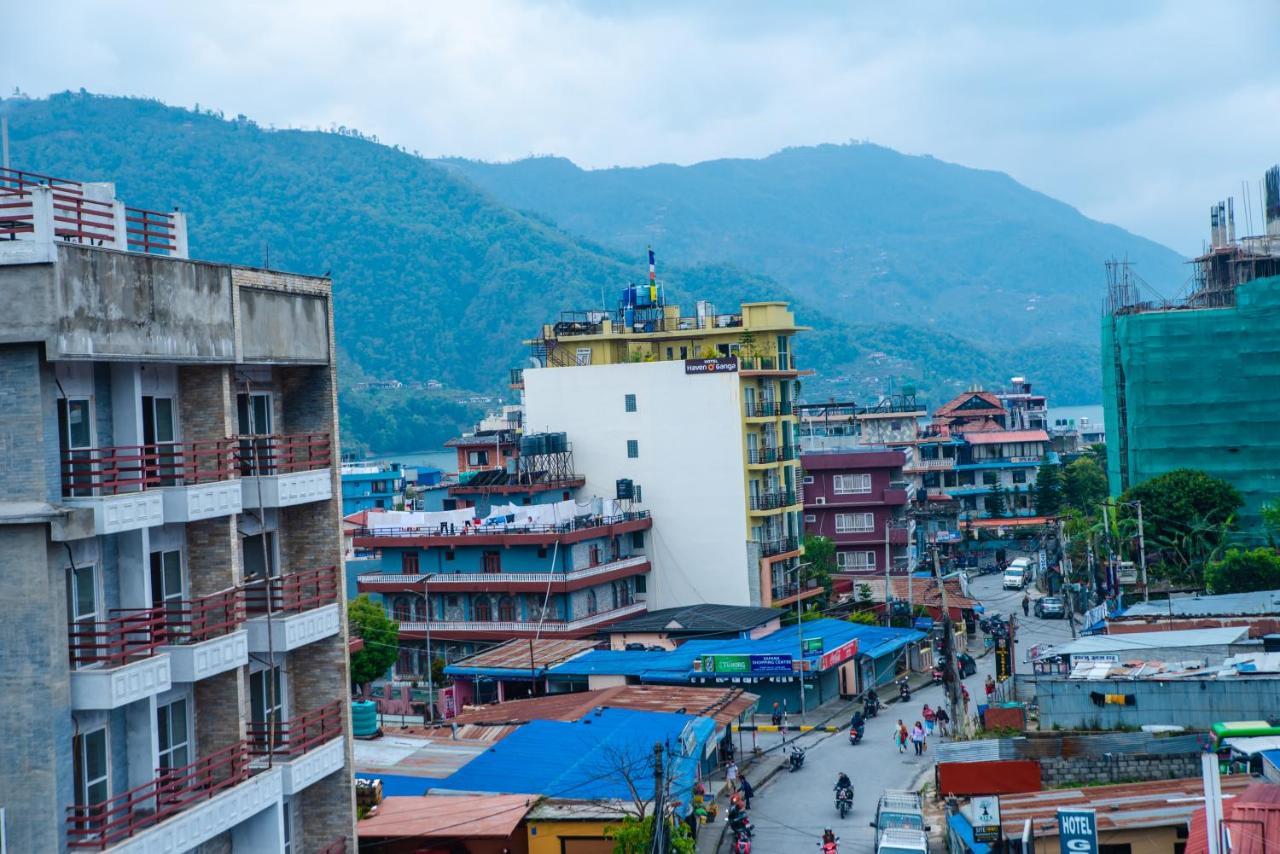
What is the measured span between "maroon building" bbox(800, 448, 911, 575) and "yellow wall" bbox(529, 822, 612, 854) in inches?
2374

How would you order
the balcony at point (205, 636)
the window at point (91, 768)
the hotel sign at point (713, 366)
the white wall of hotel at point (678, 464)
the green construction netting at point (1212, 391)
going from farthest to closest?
the green construction netting at point (1212, 391) → the white wall of hotel at point (678, 464) → the hotel sign at point (713, 366) → the balcony at point (205, 636) → the window at point (91, 768)

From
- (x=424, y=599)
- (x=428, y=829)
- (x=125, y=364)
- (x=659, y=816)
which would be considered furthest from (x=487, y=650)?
(x=125, y=364)

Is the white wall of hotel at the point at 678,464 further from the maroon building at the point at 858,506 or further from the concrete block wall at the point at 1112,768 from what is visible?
the concrete block wall at the point at 1112,768

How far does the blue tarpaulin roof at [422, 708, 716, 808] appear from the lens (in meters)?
32.8

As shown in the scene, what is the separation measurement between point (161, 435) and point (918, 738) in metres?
32.7

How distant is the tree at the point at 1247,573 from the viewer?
61688 mm

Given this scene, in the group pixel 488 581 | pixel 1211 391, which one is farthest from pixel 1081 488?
pixel 488 581

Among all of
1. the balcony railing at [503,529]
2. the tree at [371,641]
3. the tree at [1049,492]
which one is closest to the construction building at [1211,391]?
the balcony railing at [503,529]

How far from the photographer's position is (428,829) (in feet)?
92.1

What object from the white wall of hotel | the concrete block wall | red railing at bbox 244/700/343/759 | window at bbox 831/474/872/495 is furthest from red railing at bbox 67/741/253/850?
window at bbox 831/474/872/495

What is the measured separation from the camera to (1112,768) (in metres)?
35.7

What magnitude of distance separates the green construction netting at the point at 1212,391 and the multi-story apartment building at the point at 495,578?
3086 centimetres

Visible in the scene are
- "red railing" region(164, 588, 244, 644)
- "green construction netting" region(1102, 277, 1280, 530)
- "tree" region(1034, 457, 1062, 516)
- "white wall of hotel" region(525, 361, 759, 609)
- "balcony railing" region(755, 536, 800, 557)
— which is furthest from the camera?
"tree" region(1034, 457, 1062, 516)

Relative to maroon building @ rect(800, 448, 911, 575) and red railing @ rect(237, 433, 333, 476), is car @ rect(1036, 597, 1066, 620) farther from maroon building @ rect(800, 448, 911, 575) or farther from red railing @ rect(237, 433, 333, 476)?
red railing @ rect(237, 433, 333, 476)
